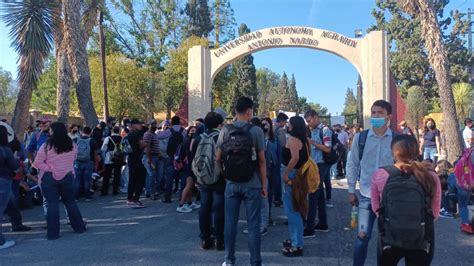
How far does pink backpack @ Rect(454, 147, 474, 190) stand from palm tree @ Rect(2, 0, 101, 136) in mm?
10733

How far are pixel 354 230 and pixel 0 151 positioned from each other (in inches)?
211

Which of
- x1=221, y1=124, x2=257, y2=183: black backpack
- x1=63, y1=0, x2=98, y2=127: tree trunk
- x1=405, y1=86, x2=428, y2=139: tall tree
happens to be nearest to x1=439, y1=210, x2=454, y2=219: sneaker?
x1=221, y1=124, x2=257, y2=183: black backpack

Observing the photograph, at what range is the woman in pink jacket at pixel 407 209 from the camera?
3.04 meters

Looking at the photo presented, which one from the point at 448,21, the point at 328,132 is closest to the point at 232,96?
the point at 448,21

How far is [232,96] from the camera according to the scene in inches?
1745

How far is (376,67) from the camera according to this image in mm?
15234

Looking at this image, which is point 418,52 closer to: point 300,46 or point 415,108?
point 415,108

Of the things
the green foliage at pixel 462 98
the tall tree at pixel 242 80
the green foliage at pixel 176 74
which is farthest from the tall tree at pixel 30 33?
the tall tree at pixel 242 80

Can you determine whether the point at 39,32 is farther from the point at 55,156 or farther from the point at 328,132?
the point at 328,132

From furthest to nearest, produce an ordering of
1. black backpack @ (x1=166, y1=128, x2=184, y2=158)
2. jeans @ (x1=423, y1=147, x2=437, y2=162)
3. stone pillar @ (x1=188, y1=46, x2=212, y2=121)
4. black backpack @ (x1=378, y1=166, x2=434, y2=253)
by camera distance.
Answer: stone pillar @ (x1=188, y1=46, x2=212, y2=121), jeans @ (x1=423, y1=147, x2=437, y2=162), black backpack @ (x1=166, y1=128, x2=184, y2=158), black backpack @ (x1=378, y1=166, x2=434, y2=253)

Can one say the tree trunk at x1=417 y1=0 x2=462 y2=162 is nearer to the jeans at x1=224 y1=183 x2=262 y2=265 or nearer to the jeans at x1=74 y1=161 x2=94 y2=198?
the jeans at x1=74 y1=161 x2=94 y2=198

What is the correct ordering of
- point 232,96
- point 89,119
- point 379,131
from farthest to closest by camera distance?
1. point 232,96
2. point 89,119
3. point 379,131

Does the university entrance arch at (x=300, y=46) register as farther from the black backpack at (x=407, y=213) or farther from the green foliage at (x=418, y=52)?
the green foliage at (x=418, y=52)

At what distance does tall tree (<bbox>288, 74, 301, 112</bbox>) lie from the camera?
86119 mm
